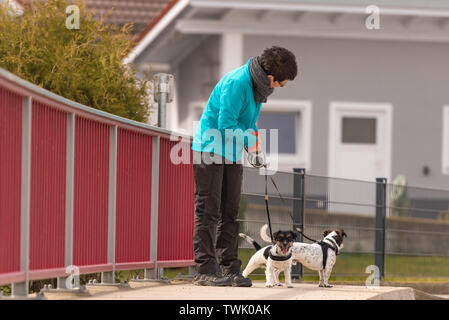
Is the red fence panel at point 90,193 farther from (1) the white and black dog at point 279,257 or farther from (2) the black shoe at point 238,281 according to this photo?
(1) the white and black dog at point 279,257

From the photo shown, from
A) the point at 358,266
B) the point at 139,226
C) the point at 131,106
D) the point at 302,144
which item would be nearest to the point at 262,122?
the point at 302,144

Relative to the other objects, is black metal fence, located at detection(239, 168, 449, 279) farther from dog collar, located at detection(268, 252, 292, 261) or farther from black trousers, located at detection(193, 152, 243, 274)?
black trousers, located at detection(193, 152, 243, 274)

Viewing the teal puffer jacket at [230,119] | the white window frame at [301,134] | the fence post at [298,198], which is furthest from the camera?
the white window frame at [301,134]

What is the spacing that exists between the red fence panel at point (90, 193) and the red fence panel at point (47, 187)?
0.81 ft

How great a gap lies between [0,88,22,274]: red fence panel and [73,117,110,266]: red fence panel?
3.09 feet

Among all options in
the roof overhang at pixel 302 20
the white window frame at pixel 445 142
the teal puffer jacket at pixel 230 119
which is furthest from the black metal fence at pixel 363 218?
the white window frame at pixel 445 142

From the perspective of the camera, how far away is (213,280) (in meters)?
7.63

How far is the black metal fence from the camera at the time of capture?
10234 mm

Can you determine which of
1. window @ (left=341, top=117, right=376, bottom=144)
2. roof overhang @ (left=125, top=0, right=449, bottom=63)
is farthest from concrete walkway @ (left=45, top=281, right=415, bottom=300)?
window @ (left=341, top=117, right=376, bottom=144)

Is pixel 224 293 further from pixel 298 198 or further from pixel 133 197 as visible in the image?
pixel 298 198

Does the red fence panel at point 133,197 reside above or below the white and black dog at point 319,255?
above

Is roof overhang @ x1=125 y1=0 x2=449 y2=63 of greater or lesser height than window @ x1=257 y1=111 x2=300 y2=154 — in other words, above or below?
above

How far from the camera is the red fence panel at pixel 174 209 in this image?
27.6 feet

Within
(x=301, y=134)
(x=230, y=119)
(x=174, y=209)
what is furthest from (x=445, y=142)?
(x=230, y=119)
